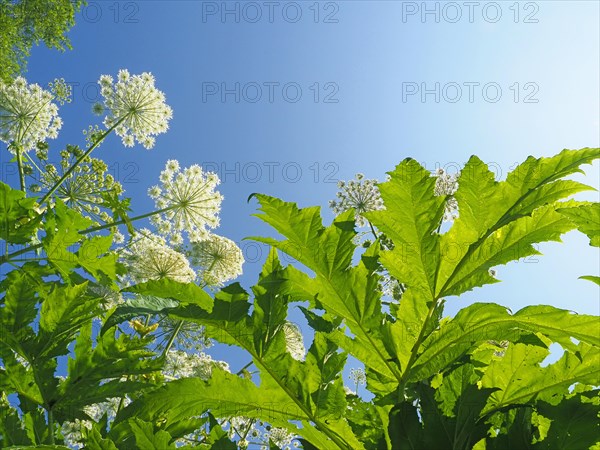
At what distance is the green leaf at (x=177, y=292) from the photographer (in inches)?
67.2

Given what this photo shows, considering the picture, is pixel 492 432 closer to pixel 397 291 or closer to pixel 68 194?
pixel 397 291

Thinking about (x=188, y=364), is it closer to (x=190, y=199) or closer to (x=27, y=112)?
(x=190, y=199)

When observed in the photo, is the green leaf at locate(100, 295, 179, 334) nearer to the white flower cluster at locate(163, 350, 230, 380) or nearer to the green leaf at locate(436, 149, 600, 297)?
the green leaf at locate(436, 149, 600, 297)

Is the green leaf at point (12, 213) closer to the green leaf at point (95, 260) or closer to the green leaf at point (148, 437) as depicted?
the green leaf at point (95, 260)

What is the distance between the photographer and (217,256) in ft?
31.0

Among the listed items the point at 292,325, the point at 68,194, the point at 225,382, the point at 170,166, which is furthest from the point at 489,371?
the point at 170,166

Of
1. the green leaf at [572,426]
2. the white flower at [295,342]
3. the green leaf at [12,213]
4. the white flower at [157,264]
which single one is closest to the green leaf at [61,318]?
the green leaf at [12,213]

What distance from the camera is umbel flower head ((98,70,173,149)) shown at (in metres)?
10.2

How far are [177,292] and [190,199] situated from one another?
802 cm

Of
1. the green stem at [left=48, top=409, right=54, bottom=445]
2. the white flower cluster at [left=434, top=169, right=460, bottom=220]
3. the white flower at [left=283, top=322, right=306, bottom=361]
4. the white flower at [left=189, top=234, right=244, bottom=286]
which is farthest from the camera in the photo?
the white flower at [left=189, top=234, right=244, bottom=286]

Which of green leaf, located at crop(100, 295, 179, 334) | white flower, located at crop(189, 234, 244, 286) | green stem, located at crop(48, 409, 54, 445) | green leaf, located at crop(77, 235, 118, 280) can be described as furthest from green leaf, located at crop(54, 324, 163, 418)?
white flower, located at crop(189, 234, 244, 286)

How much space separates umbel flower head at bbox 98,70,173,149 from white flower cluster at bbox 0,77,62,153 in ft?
3.20

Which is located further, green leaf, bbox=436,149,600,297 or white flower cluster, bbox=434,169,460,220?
white flower cluster, bbox=434,169,460,220

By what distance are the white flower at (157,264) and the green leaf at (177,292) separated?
22.6ft
